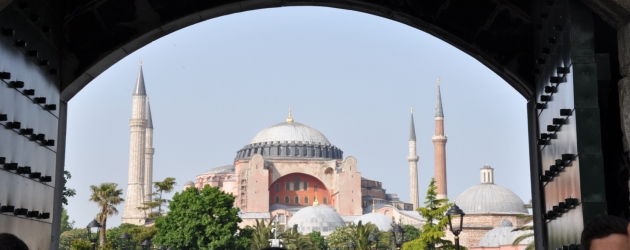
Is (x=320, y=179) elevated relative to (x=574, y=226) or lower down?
elevated

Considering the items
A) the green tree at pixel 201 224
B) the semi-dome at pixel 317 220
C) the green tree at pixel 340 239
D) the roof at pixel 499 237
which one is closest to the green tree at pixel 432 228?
the green tree at pixel 201 224

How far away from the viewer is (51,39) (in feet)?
19.1

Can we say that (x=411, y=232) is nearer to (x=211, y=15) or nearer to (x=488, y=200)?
(x=488, y=200)

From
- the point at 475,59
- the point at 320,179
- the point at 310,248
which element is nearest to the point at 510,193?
the point at 320,179

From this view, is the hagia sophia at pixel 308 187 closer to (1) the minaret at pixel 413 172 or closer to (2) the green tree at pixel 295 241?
(1) the minaret at pixel 413 172

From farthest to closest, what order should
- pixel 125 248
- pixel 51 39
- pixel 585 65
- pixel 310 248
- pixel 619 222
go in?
pixel 310 248, pixel 125 248, pixel 51 39, pixel 585 65, pixel 619 222

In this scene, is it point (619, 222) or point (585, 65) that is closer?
point (619, 222)

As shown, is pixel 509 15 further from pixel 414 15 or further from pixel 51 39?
pixel 51 39

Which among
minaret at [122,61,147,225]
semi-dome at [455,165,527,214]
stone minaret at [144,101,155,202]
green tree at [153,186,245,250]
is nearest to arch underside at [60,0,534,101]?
green tree at [153,186,245,250]

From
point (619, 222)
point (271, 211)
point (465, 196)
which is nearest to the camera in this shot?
point (619, 222)

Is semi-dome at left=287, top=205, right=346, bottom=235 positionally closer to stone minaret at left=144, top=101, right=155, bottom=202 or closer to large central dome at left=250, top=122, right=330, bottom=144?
large central dome at left=250, top=122, right=330, bottom=144

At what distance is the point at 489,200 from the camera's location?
265 feet

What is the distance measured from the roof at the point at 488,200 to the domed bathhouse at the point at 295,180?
10718 millimetres

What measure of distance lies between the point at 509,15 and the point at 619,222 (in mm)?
3765
